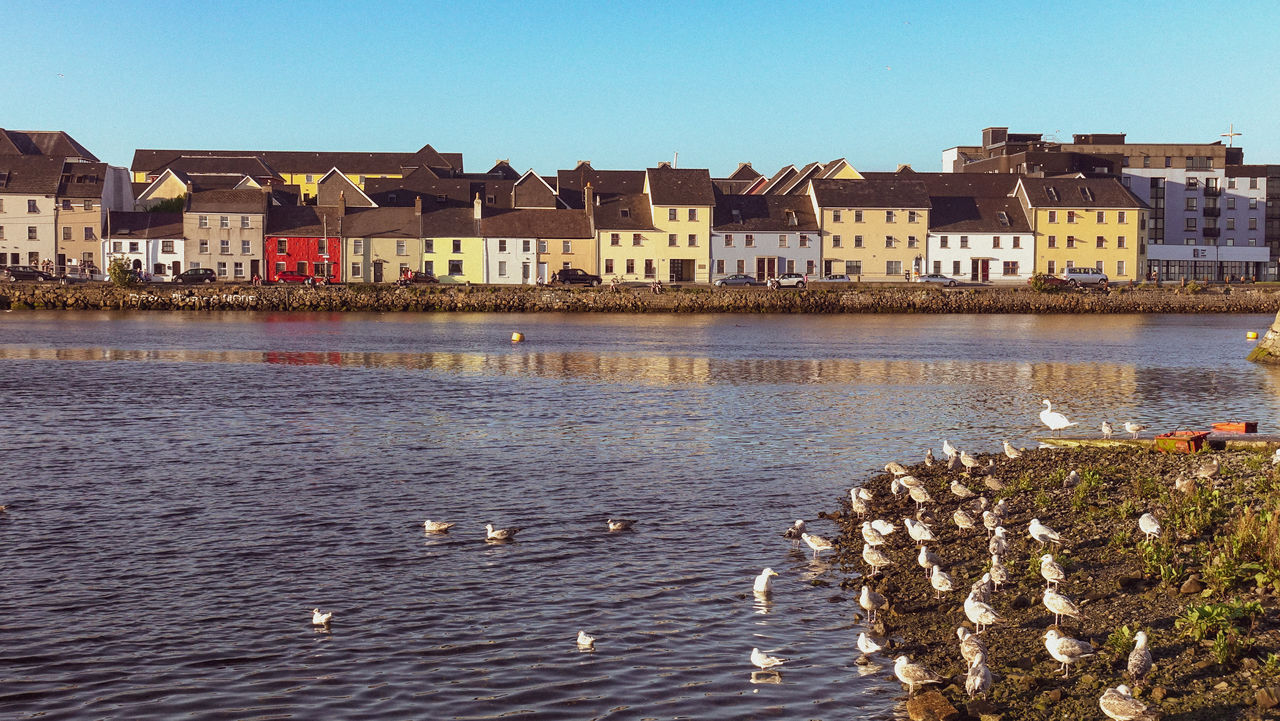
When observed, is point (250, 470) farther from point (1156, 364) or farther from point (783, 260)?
point (783, 260)

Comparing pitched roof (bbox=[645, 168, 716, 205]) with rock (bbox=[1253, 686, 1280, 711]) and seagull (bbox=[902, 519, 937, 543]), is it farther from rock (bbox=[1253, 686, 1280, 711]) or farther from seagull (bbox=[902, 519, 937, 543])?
rock (bbox=[1253, 686, 1280, 711])

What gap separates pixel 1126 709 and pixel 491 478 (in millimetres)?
14669

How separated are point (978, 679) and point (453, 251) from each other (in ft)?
371

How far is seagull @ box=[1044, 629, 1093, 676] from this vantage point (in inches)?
443

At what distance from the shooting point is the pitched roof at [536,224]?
121688 millimetres

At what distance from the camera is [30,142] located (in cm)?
15675

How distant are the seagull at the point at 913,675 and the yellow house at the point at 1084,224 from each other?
121 m

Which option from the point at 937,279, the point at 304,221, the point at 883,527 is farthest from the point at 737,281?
the point at 883,527

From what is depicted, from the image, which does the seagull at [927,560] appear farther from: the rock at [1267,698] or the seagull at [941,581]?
the rock at [1267,698]

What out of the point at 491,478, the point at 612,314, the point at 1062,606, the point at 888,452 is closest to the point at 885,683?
the point at 1062,606

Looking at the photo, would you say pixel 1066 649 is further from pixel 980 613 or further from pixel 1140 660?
pixel 980 613

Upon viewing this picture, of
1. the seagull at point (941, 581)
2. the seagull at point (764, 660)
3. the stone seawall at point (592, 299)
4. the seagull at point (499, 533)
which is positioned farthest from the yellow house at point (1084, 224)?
the seagull at point (764, 660)

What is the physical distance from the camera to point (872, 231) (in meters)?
124

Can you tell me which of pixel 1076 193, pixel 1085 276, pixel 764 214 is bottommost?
pixel 1085 276
